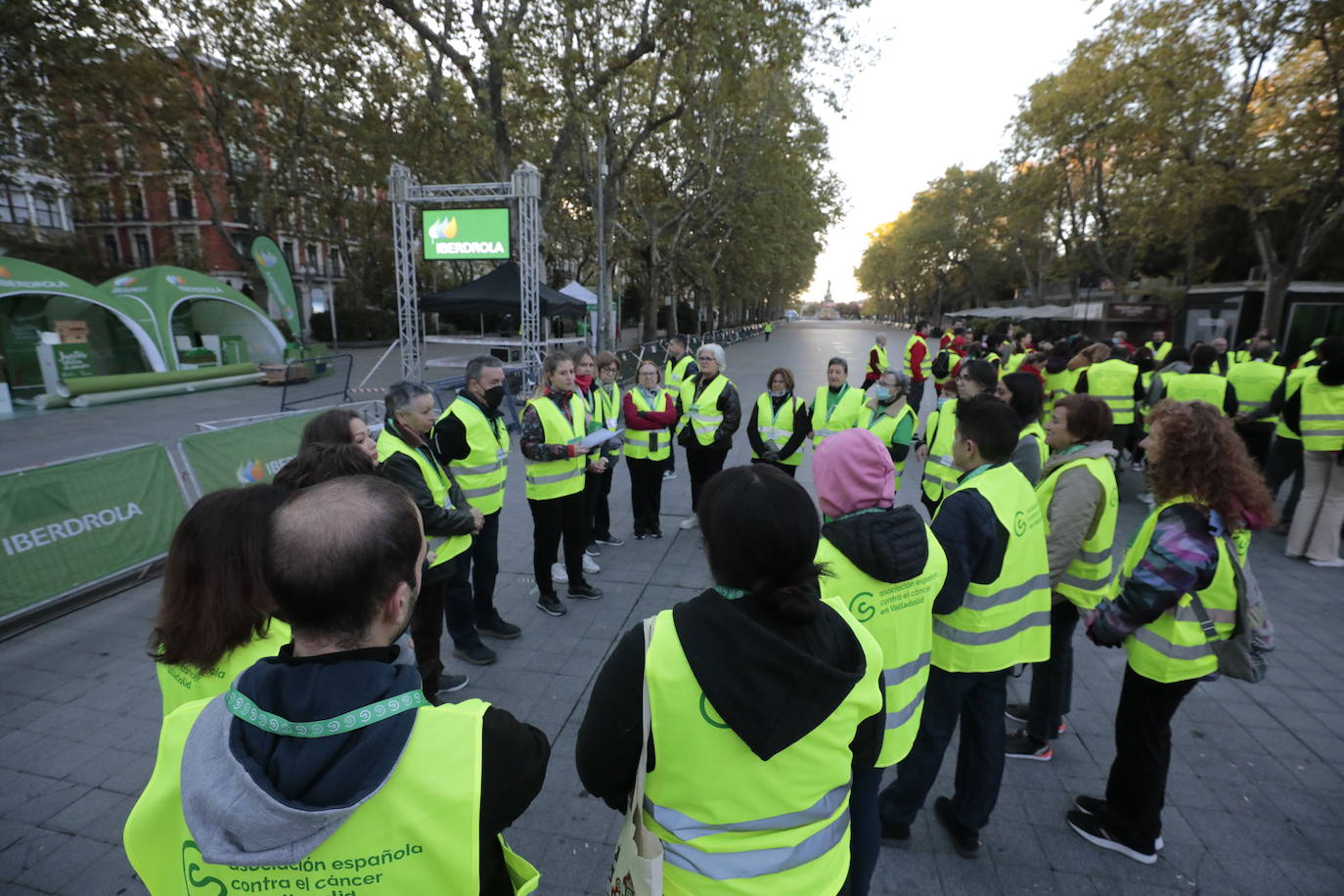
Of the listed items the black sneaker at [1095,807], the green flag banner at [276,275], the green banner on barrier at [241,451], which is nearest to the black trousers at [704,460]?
the green banner on barrier at [241,451]

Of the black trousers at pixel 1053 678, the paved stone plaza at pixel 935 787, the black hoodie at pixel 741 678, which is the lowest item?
the paved stone plaza at pixel 935 787

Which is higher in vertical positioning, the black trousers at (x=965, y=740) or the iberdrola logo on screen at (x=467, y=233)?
the iberdrola logo on screen at (x=467, y=233)

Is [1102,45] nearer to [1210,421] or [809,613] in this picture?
Answer: [1210,421]

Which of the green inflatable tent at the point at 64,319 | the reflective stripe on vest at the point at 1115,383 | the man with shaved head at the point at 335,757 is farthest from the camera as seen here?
the green inflatable tent at the point at 64,319

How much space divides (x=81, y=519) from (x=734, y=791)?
5875mm

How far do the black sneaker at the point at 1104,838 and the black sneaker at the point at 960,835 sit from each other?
18.9 inches

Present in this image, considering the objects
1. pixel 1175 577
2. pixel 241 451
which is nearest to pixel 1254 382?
pixel 1175 577

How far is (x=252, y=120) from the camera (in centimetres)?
2053

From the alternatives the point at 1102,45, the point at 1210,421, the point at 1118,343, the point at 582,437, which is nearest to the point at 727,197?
the point at 1102,45

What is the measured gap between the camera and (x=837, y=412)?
19.0ft

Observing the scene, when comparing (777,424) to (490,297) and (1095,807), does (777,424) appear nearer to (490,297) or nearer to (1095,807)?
(1095,807)

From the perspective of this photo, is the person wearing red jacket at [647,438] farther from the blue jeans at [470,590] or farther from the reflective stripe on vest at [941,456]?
the reflective stripe on vest at [941,456]

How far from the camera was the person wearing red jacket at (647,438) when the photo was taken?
20.1 feet

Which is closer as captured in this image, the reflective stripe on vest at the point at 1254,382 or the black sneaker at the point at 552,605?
the black sneaker at the point at 552,605
